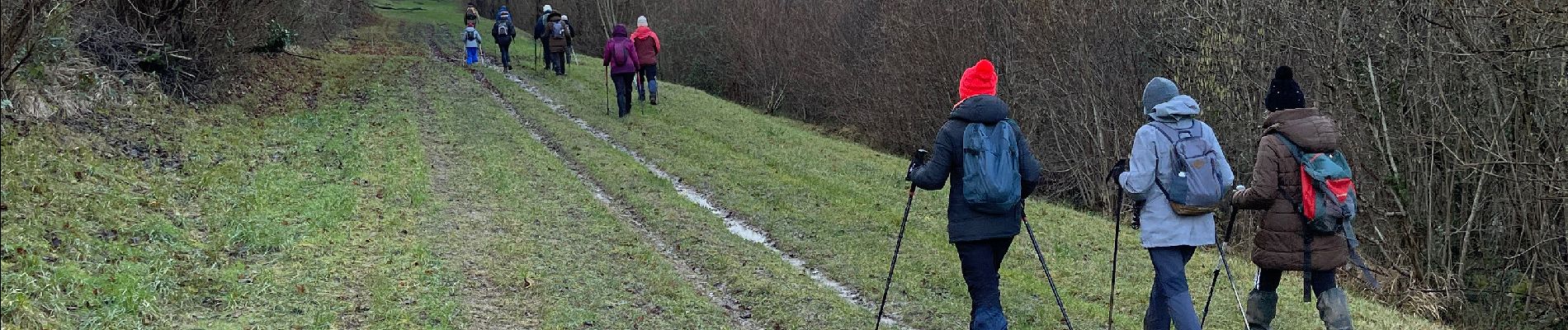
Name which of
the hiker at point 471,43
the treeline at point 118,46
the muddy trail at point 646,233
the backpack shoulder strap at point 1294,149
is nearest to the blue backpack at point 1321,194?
the backpack shoulder strap at point 1294,149

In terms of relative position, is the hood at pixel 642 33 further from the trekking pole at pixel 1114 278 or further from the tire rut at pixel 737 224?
the trekking pole at pixel 1114 278

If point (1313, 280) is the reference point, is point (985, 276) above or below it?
below

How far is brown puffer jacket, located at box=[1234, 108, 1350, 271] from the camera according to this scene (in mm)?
6266

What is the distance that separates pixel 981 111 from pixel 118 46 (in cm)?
1222

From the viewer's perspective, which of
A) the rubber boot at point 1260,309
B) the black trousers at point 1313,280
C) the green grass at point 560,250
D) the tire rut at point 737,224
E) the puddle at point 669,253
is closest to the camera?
the black trousers at point 1313,280

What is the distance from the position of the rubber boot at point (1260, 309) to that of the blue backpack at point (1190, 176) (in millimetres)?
1055

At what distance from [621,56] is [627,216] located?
26.4 ft

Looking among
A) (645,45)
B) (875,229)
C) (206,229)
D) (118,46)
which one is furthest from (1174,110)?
(645,45)

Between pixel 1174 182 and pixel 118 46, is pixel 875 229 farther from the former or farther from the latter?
pixel 118 46

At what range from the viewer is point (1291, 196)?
6.34 m

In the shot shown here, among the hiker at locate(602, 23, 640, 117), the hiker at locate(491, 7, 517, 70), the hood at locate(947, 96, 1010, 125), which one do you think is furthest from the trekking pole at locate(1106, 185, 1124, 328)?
the hiker at locate(491, 7, 517, 70)

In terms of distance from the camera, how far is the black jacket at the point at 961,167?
6.21 m

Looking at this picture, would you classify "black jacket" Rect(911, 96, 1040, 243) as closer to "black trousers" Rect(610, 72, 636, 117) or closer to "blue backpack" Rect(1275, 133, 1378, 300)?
"blue backpack" Rect(1275, 133, 1378, 300)

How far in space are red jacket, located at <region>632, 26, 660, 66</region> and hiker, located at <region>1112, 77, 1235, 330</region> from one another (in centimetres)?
1420
